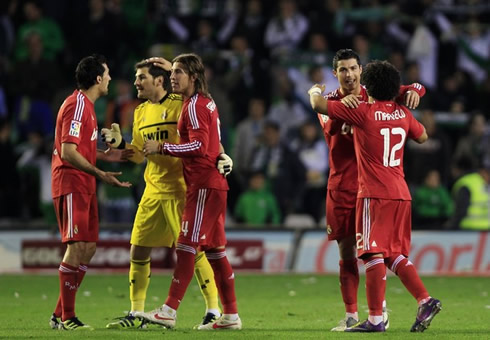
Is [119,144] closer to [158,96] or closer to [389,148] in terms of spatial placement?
[158,96]

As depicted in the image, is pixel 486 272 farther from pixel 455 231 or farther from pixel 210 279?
pixel 210 279

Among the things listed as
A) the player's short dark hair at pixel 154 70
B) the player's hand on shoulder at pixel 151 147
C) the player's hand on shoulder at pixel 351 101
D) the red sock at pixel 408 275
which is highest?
the player's short dark hair at pixel 154 70

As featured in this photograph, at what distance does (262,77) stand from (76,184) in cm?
958

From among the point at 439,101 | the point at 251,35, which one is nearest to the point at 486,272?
the point at 439,101

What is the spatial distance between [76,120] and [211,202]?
1.35 metres

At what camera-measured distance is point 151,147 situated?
31.6ft

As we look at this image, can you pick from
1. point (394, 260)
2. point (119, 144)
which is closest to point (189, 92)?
point (119, 144)

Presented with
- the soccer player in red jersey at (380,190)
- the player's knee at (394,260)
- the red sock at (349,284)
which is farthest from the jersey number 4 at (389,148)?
the red sock at (349,284)

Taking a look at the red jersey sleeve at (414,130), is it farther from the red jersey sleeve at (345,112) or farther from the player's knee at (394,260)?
the player's knee at (394,260)

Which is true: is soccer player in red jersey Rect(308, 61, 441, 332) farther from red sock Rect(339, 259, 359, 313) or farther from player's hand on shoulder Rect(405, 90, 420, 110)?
red sock Rect(339, 259, 359, 313)

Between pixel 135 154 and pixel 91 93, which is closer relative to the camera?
pixel 91 93

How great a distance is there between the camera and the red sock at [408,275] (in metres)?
9.26

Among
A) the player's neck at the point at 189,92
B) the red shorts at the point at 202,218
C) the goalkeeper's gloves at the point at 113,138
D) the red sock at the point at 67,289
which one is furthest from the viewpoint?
the goalkeeper's gloves at the point at 113,138

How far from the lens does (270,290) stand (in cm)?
1395
